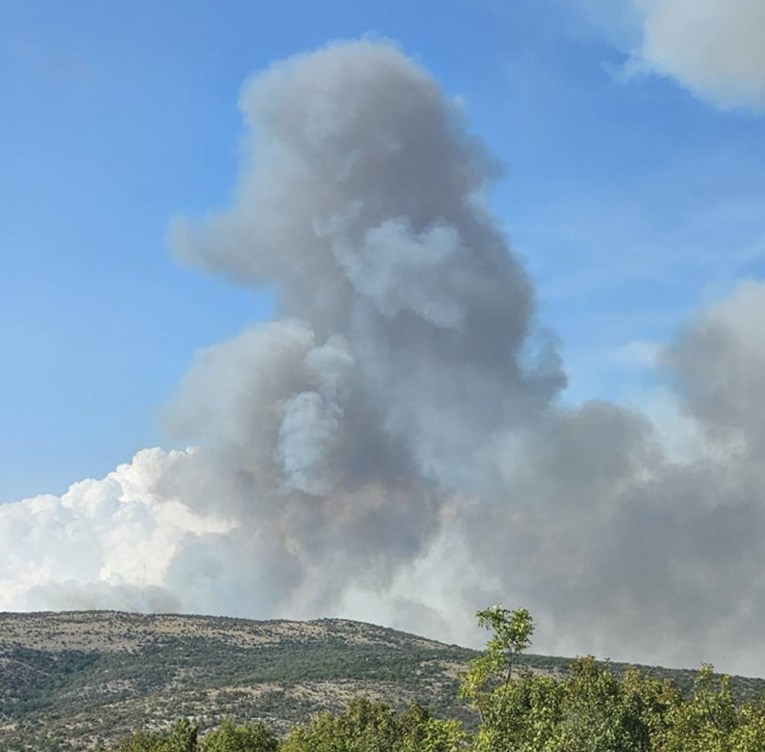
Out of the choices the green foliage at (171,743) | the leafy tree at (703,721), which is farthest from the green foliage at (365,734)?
the leafy tree at (703,721)

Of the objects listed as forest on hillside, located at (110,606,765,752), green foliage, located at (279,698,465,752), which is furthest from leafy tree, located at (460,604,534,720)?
green foliage, located at (279,698,465,752)

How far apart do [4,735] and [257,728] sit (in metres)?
81.0

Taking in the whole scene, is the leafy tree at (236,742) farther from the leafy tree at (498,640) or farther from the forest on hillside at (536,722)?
the leafy tree at (498,640)

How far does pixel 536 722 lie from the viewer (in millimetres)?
51594

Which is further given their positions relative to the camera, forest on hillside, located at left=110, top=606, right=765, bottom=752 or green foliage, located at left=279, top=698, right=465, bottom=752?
green foliage, located at left=279, top=698, right=465, bottom=752

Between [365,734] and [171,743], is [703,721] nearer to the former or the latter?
[365,734]

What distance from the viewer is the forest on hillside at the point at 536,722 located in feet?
166

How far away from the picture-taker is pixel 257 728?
3312 inches

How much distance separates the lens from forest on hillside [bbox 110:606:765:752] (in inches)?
1987

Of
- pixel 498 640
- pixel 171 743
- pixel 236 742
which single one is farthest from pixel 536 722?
pixel 171 743

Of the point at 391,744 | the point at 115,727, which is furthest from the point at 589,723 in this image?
the point at 115,727

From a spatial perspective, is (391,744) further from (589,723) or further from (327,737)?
(589,723)

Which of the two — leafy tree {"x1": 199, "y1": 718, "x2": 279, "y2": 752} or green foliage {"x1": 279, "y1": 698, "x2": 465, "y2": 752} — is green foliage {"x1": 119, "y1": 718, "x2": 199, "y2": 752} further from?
A: green foliage {"x1": 279, "y1": 698, "x2": 465, "y2": 752}

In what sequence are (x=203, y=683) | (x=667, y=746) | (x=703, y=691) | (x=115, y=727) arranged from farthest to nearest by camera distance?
(x=203, y=683) < (x=115, y=727) < (x=703, y=691) < (x=667, y=746)
